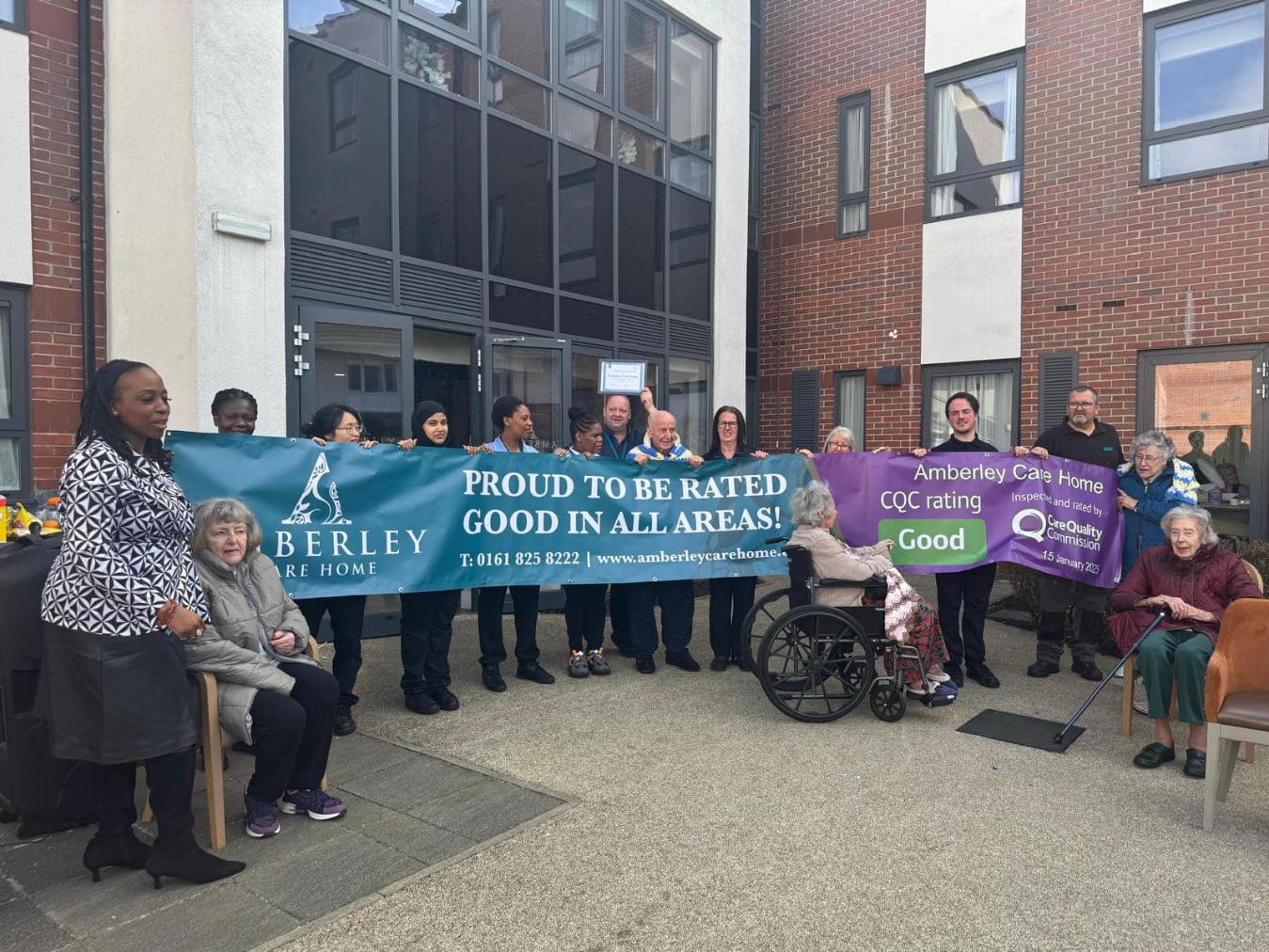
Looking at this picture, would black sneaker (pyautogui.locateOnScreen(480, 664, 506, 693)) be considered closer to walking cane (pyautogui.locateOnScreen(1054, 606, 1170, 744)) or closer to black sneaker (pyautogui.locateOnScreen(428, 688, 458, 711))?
black sneaker (pyautogui.locateOnScreen(428, 688, 458, 711))

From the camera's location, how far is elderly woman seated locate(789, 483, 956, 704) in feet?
15.2

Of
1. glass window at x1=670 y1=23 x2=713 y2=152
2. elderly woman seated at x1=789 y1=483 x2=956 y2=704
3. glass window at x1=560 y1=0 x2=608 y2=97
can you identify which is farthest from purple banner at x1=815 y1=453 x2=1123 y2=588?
glass window at x1=670 y1=23 x2=713 y2=152

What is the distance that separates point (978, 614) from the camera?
5555 millimetres

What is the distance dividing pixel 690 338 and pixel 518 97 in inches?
133

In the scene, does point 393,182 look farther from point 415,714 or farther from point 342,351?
point 415,714

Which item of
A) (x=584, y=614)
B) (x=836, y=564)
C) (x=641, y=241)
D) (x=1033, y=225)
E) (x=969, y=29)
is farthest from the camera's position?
(x=969, y=29)

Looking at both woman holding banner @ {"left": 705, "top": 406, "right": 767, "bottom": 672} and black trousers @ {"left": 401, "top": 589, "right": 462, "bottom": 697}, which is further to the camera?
woman holding banner @ {"left": 705, "top": 406, "right": 767, "bottom": 672}

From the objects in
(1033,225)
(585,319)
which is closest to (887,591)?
(585,319)

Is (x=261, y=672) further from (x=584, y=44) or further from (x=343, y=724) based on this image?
(x=584, y=44)

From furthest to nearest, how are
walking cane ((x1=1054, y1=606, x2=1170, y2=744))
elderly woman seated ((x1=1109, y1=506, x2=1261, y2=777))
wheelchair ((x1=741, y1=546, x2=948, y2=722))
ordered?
wheelchair ((x1=741, y1=546, x2=948, y2=722))
walking cane ((x1=1054, y1=606, x2=1170, y2=744))
elderly woman seated ((x1=1109, y1=506, x2=1261, y2=777))

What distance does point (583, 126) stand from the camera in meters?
8.75

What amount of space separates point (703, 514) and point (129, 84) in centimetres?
472

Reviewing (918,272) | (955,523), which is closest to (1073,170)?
(918,272)

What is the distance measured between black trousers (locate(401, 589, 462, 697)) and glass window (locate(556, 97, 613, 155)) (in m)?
5.56
